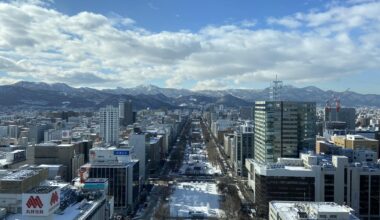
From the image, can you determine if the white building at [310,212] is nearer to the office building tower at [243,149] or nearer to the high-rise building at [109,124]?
the office building tower at [243,149]

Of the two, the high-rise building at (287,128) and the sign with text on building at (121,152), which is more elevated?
the high-rise building at (287,128)

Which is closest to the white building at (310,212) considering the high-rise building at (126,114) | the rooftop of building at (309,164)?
the rooftop of building at (309,164)

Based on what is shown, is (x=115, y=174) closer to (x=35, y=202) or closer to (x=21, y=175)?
(x=21, y=175)

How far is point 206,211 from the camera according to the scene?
1561 inches

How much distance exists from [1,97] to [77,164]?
146534 mm

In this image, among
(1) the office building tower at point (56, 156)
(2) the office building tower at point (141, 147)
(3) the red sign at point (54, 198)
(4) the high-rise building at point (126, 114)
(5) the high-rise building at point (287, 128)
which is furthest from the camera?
(4) the high-rise building at point (126, 114)

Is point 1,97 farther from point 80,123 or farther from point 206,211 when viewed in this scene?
point 206,211

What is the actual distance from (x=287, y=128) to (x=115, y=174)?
54.3 ft

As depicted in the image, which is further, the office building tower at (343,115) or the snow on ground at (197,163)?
the office building tower at (343,115)

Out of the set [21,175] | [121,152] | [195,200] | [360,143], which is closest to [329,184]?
[195,200]

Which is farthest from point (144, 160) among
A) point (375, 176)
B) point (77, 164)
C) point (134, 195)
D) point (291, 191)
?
point (375, 176)

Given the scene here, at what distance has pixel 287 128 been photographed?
147 feet

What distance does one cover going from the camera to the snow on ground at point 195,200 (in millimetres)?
38844

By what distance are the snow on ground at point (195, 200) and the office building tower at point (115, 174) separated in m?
3.95
